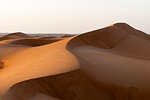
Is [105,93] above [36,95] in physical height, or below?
below

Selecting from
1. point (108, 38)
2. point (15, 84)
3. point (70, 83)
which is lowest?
point (108, 38)

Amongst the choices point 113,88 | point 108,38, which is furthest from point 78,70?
point 108,38

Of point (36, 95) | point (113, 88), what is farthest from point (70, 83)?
point (113, 88)

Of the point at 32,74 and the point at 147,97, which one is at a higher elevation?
the point at 32,74

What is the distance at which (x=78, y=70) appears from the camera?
4.00m

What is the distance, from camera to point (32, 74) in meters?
3.81

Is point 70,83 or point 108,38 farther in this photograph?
point 108,38

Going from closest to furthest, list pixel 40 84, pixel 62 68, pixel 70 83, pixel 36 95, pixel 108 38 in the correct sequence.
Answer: pixel 36 95
pixel 40 84
pixel 70 83
pixel 62 68
pixel 108 38

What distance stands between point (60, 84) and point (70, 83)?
0.22 m

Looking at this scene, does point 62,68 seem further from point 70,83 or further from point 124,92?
point 124,92

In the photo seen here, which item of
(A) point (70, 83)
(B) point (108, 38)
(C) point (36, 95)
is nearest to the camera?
(C) point (36, 95)

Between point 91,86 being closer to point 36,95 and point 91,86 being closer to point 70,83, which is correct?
point 70,83

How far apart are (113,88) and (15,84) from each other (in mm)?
2194

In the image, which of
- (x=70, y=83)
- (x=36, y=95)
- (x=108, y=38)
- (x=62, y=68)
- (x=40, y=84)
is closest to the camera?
(x=36, y=95)
